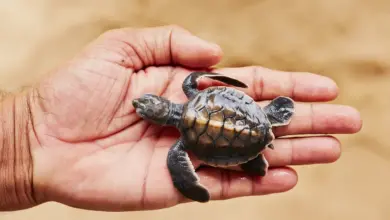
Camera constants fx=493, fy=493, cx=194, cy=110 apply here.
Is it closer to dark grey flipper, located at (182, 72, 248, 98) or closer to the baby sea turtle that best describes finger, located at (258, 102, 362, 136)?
the baby sea turtle

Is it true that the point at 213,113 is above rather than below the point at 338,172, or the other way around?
above

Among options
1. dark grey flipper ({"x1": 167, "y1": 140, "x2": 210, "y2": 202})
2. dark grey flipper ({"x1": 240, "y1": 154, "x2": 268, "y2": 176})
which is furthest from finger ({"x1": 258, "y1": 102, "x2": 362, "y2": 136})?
dark grey flipper ({"x1": 167, "y1": 140, "x2": 210, "y2": 202})

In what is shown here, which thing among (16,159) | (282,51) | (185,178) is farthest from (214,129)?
(282,51)

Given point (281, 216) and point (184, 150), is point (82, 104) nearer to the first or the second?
point (184, 150)

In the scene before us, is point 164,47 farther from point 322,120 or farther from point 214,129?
point 322,120

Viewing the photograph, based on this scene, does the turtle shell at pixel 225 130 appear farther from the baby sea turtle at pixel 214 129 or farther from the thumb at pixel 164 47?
the thumb at pixel 164 47

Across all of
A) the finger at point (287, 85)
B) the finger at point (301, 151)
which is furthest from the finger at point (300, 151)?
the finger at point (287, 85)

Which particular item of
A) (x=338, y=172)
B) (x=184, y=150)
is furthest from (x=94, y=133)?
(x=338, y=172)
